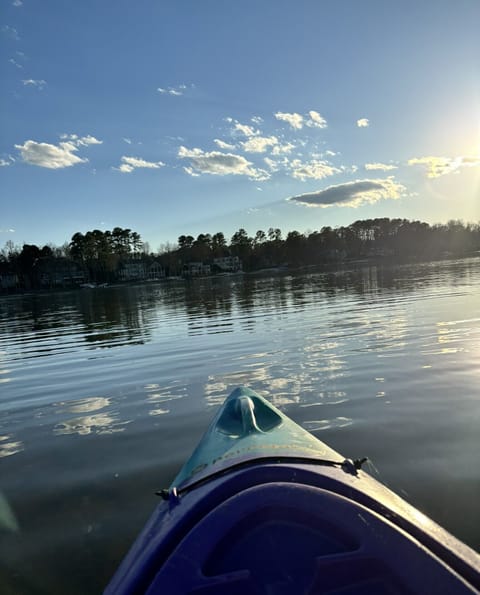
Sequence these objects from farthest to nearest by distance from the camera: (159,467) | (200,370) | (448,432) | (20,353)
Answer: (20,353) → (200,370) → (448,432) → (159,467)

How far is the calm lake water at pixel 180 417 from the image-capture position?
3400 mm

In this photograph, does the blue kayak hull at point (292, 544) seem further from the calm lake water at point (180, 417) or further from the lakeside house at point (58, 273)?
the lakeside house at point (58, 273)

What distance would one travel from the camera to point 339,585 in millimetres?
1757

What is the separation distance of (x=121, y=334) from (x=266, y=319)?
5.97 meters

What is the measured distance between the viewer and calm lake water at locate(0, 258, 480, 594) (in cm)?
340

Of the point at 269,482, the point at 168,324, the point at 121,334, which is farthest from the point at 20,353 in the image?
the point at 269,482

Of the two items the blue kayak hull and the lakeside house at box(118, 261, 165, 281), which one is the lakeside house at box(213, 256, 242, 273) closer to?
the lakeside house at box(118, 261, 165, 281)

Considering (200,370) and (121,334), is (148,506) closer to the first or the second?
(200,370)

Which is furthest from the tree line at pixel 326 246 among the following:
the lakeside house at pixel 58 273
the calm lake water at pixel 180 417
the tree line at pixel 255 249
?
the calm lake water at pixel 180 417

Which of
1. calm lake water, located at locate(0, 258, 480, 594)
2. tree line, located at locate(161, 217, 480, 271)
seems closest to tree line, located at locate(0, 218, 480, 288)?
tree line, located at locate(161, 217, 480, 271)

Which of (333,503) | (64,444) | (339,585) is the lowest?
(64,444)

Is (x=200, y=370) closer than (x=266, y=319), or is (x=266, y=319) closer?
(x=200, y=370)

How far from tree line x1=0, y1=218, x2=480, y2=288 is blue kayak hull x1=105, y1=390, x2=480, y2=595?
124 meters

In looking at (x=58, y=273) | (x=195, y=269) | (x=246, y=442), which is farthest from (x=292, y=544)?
(x=195, y=269)
